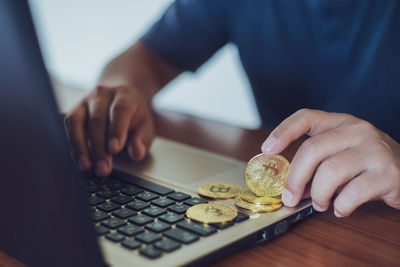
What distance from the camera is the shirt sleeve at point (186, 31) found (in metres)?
1.28

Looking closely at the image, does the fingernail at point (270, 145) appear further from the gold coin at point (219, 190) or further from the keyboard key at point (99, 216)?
the keyboard key at point (99, 216)

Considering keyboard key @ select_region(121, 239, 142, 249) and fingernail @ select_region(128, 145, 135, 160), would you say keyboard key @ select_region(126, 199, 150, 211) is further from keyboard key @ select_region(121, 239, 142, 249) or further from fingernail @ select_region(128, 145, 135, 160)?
fingernail @ select_region(128, 145, 135, 160)

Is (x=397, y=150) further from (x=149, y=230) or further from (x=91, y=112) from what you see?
(x=91, y=112)

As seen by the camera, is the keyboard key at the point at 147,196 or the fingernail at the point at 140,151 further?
the fingernail at the point at 140,151

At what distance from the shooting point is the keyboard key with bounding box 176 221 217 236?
0.47 m

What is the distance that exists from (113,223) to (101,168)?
0.20 metres

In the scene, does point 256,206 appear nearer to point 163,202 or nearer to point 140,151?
point 163,202

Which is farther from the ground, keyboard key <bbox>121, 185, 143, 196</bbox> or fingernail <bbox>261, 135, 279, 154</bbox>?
fingernail <bbox>261, 135, 279, 154</bbox>

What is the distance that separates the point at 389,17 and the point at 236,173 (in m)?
0.58

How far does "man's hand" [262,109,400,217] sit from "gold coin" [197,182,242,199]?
7 centimetres

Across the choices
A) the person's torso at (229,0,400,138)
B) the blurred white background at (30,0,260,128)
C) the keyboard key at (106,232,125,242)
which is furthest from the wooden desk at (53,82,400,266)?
the blurred white background at (30,0,260,128)

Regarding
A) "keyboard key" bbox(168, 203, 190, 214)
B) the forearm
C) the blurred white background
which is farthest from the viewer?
the blurred white background

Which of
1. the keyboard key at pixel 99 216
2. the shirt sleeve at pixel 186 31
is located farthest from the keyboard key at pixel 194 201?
the shirt sleeve at pixel 186 31

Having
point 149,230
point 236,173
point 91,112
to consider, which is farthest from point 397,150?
point 91,112
